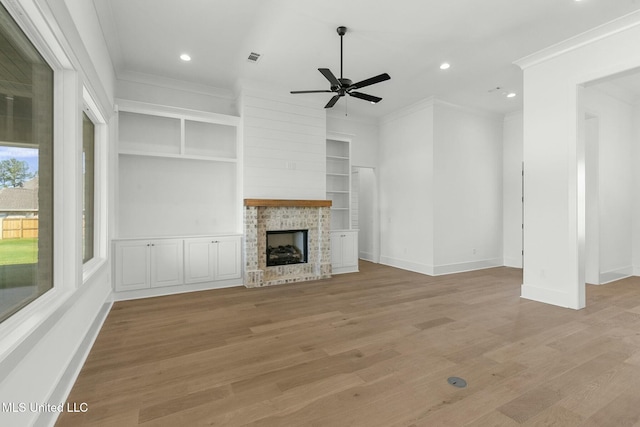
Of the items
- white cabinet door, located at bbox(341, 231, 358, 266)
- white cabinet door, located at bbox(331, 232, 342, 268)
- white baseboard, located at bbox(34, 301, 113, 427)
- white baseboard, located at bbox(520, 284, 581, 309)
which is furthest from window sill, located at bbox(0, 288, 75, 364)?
white baseboard, located at bbox(520, 284, 581, 309)

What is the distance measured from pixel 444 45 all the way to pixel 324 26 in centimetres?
163

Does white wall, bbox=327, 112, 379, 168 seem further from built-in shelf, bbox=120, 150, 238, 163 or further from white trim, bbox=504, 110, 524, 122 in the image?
white trim, bbox=504, 110, 524, 122

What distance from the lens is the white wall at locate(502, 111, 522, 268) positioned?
6637mm

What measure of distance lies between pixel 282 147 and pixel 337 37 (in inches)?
85.3

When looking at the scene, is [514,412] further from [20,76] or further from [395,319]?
[20,76]

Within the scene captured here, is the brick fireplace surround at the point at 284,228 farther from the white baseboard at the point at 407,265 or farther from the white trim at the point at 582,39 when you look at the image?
the white trim at the point at 582,39

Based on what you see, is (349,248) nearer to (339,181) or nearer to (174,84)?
(339,181)

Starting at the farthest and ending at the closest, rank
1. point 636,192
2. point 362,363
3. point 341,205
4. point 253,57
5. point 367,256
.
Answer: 1. point 367,256
2. point 341,205
3. point 636,192
4. point 253,57
5. point 362,363

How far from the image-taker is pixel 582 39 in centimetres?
373

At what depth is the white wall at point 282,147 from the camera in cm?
526

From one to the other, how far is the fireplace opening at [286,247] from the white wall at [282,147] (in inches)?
27.9

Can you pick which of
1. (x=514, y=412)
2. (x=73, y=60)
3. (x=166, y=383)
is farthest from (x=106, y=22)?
(x=514, y=412)

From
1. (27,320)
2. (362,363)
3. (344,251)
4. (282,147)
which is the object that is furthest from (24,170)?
(344,251)

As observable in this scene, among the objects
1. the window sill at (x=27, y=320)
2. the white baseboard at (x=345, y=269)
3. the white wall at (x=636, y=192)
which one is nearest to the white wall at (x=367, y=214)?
the white baseboard at (x=345, y=269)
